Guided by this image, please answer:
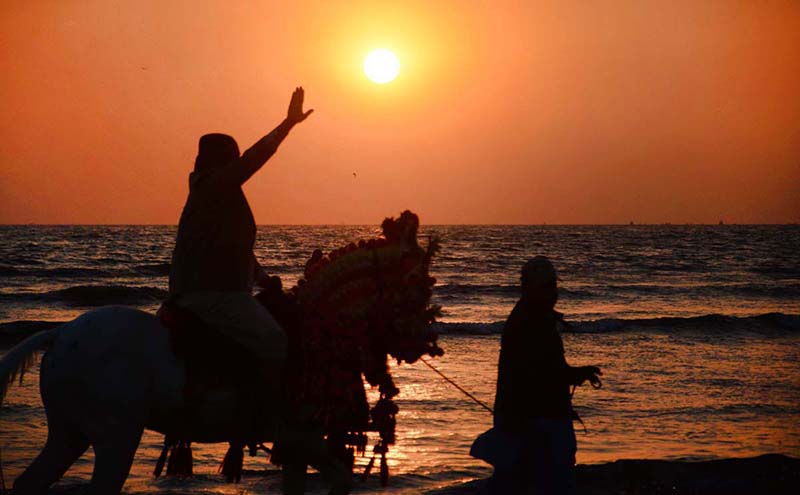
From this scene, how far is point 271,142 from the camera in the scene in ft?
18.9

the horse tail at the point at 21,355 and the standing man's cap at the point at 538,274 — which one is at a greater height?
the standing man's cap at the point at 538,274

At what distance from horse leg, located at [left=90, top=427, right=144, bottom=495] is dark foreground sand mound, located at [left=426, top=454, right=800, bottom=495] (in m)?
3.90

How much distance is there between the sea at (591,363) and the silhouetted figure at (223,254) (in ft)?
4.82

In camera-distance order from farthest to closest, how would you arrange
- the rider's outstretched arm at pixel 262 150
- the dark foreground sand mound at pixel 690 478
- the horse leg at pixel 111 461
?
the dark foreground sand mound at pixel 690 478, the rider's outstretched arm at pixel 262 150, the horse leg at pixel 111 461

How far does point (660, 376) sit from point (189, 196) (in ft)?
40.8

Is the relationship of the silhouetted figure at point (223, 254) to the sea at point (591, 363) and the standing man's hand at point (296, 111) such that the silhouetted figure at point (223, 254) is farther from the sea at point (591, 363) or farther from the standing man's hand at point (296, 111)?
the sea at point (591, 363)

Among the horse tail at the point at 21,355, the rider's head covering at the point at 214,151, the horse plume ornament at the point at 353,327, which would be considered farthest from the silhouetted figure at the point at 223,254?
the horse tail at the point at 21,355

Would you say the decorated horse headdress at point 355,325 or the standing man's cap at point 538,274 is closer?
the standing man's cap at point 538,274

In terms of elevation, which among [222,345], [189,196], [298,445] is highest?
[189,196]

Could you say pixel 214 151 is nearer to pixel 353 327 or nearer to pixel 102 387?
pixel 353 327

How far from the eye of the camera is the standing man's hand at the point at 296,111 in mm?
5871

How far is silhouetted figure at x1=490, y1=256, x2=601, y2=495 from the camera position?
6.09m

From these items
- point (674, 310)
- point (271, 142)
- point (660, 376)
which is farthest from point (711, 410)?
point (674, 310)

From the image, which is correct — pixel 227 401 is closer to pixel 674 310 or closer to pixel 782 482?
pixel 782 482
